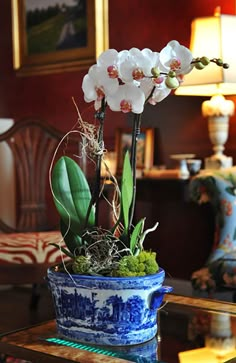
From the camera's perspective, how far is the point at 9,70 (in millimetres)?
4387

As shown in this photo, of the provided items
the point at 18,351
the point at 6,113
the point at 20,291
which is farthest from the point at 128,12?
the point at 18,351

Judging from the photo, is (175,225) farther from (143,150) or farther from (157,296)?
(157,296)

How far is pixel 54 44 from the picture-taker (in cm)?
410

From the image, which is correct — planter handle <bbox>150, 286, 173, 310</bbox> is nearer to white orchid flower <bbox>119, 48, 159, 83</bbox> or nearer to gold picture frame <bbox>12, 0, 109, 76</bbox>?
white orchid flower <bbox>119, 48, 159, 83</bbox>

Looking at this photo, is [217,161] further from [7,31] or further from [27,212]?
[7,31]

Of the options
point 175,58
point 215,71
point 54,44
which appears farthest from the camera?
point 54,44

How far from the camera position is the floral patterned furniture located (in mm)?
2626

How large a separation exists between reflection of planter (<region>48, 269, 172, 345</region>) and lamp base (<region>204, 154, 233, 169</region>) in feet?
5.98

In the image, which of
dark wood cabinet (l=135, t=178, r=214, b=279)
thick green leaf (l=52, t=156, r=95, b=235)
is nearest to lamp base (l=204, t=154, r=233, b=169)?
dark wood cabinet (l=135, t=178, r=214, b=279)

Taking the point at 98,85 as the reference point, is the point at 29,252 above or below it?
below

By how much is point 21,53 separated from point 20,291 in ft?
5.26

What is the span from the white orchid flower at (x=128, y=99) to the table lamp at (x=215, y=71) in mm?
1521

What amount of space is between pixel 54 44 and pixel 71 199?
279cm

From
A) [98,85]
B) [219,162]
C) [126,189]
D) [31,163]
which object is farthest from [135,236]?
[31,163]
